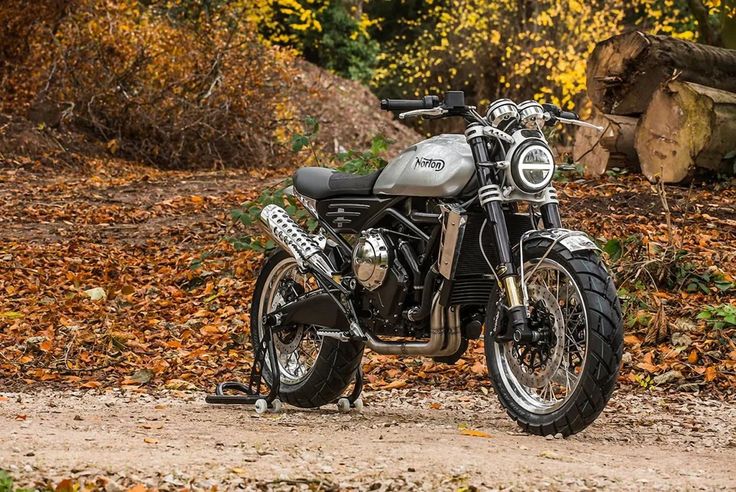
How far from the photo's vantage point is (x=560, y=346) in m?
4.90

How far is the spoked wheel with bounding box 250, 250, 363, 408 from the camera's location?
19.3 ft

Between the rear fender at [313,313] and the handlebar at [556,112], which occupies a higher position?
the handlebar at [556,112]

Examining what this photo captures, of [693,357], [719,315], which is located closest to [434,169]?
[693,357]

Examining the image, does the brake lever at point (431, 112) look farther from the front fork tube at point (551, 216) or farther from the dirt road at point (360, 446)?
the dirt road at point (360, 446)

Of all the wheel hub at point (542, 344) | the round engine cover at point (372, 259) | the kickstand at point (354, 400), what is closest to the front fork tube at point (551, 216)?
the wheel hub at point (542, 344)

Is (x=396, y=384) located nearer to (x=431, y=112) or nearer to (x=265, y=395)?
(x=265, y=395)

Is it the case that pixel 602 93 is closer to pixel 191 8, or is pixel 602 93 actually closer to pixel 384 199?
pixel 384 199

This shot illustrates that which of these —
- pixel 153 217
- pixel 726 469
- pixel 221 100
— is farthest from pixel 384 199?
pixel 221 100

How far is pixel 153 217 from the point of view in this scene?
11477 mm

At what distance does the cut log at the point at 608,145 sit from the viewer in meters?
11.1

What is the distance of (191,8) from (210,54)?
140 inches

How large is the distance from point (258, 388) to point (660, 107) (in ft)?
18.9

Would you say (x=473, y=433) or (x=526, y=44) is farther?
(x=526, y=44)

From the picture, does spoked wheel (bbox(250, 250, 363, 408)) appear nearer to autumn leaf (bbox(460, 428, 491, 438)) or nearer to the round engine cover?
the round engine cover
